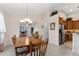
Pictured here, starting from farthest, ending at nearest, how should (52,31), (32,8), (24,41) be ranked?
(24,41), (52,31), (32,8)

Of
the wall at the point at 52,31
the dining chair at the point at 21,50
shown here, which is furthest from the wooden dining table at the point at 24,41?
the wall at the point at 52,31

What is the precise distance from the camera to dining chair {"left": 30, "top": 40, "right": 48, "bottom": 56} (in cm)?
194

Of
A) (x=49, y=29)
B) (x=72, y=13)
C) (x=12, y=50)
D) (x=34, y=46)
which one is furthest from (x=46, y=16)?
(x=12, y=50)

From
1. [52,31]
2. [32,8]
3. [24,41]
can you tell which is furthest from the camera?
[24,41]

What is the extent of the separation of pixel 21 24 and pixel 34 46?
54cm

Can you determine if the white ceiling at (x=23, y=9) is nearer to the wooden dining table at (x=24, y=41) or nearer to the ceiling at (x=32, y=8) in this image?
the ceiling at (x=32, y=8)

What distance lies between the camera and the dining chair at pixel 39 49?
6.37ft

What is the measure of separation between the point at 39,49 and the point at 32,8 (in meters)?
0.84

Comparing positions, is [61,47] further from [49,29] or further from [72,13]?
[72,13]

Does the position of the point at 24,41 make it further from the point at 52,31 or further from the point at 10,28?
the point at 52,31

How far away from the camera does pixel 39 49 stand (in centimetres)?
197

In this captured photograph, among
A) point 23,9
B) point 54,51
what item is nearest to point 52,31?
point 54,51

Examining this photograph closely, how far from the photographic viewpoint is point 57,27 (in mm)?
2094

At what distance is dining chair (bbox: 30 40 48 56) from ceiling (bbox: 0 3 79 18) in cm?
61
